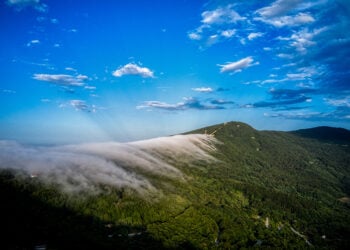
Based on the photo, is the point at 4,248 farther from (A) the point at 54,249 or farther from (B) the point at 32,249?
(A) the point at 54,249

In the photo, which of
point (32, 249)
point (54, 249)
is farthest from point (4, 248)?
point (54, 249)
